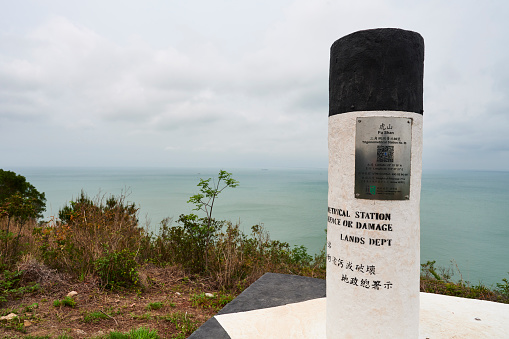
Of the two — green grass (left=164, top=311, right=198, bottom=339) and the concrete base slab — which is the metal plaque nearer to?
the concrete base slab

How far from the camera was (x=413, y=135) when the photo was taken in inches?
103

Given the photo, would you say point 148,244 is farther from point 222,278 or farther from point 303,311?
point 303,311

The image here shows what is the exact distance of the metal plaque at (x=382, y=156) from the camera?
2533mm

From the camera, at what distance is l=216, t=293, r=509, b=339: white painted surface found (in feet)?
10.2

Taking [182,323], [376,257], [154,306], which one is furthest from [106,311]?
[376,257]

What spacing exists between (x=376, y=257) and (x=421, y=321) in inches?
61.0

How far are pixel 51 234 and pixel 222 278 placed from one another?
12.6 ft

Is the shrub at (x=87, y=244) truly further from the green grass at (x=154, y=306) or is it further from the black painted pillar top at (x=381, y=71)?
the black painted pillar top at (x=381, y=71)

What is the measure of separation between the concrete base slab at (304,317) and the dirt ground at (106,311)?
2.29 ft

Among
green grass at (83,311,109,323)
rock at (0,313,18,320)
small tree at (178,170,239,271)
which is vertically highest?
small tree at (178,170,239,271)

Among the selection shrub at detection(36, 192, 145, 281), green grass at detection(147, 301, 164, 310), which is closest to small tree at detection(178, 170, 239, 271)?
shrub at detection(36, 192, 145, 281)

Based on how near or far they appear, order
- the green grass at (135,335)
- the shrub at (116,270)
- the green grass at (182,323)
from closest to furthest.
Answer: the green grass at (135,335)
the green grass at (182,323)
the shrub at (116,270)

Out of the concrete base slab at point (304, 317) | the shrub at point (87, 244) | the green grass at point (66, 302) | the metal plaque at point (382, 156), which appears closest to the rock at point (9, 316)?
the green grass at point (66, 302)

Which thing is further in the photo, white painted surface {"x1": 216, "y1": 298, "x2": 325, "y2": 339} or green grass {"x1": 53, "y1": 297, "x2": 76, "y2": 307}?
green grass {"x1": 53, "y1": 297, "x2": 76, "y2": 307}
